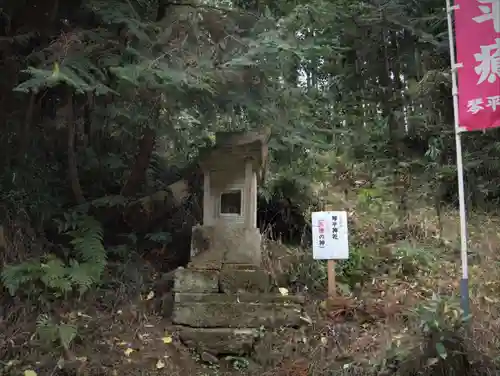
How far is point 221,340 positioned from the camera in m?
5.42

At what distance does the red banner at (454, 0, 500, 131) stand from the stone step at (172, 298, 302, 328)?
9.09 feet

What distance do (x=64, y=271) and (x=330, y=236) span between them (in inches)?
122

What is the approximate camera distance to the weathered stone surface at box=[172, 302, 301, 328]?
5539 mm

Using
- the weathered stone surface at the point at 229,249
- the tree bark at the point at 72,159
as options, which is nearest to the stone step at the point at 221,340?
the weathered stone surface at the point at 229,249

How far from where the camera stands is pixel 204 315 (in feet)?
18.3

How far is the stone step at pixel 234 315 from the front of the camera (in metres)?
5.54

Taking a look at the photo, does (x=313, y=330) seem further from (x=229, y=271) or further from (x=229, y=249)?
(x=229, y=249)

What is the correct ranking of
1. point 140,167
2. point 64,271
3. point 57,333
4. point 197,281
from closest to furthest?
point 57,333 → point 64,271 → point 197,281 → point 140,167

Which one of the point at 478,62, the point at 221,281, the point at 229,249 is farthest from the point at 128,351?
the point at 478,62

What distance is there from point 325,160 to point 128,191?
4.21 meters

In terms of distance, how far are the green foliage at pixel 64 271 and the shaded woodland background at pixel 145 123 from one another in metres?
0.02

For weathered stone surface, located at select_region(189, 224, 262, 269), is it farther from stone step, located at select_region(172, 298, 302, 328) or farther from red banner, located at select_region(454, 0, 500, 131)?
red banner, located at select_region(454, 0, 500, 131)

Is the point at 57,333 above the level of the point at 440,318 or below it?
below

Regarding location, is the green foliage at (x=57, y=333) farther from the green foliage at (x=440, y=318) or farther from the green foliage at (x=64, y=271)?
the green foliage at (x=440, y=318)
